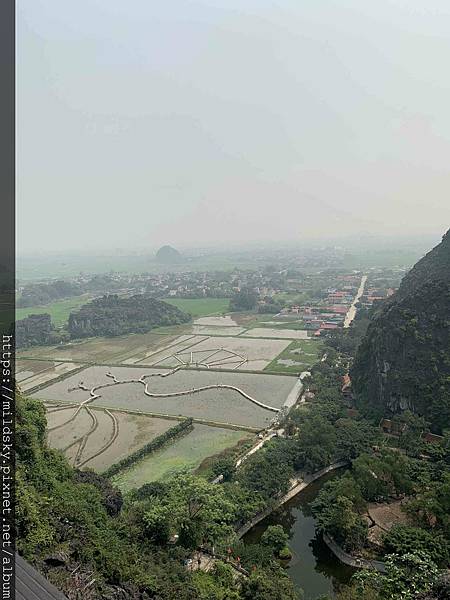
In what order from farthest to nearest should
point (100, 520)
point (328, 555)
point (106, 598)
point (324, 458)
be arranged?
point (324, 458) < point (328, 555) < point (100, 520) < point (106, 598)

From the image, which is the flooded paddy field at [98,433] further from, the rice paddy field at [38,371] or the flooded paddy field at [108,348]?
the flooded paddy field at [108,348]

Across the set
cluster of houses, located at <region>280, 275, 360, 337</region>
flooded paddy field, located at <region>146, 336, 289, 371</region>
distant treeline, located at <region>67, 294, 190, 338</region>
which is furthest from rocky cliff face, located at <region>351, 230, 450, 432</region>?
distant treeline, located at <region>67, 294, 190, 338</region>

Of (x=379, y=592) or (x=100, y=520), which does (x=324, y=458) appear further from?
(x=100, y=520)

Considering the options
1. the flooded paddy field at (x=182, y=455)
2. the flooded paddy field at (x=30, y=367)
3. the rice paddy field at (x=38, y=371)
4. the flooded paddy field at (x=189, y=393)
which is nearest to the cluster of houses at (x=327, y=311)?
the flooded paddy field at (x=189, y=393)

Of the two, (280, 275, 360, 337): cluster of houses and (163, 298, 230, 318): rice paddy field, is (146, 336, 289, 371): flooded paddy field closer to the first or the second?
(280, 275, 360, 337): cluster of houses

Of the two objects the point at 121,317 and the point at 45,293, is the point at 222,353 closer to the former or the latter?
the point at 121,317

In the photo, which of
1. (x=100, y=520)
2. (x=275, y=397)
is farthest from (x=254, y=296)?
(x=100, y=520)
